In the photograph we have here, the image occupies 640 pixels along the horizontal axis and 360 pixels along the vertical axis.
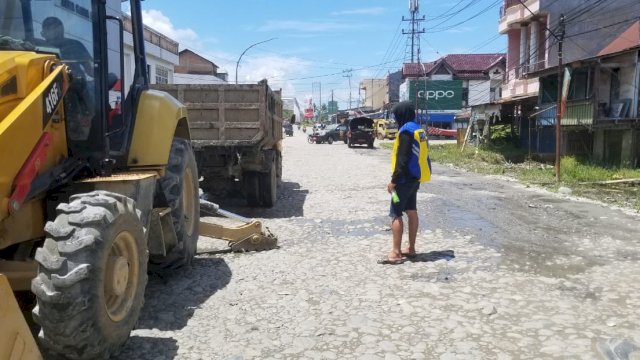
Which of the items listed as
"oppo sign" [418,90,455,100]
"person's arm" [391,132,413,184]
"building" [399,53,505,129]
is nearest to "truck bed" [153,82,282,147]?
"person's arm" [391,132,413,184]

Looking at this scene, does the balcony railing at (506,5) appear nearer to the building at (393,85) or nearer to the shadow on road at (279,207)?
the shadow on road at (279,207)

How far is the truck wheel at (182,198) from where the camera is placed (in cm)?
548

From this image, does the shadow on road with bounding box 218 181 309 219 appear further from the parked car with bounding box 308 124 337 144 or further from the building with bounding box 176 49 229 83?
the building with bounding box 176 49 229 83

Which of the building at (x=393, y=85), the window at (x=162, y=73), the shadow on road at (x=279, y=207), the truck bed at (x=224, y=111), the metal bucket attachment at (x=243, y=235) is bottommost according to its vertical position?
the shadow on road at (x=279, y=207)

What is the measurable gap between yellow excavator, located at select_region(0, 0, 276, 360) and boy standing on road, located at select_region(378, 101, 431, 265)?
2496mm

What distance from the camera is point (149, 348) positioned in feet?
13.4

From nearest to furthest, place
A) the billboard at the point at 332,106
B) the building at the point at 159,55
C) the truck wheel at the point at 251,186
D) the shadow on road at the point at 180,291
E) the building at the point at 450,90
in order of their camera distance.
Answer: the shadow on road at the point at 180,291 → the truck wheel at the point at 251,186 → the building at the point at 159,55 → the building at the point at 450,90 → the billboard at the point at 332,106

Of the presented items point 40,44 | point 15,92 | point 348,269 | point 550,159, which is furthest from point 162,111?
point 550,159

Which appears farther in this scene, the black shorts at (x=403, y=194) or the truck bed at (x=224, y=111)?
the truck bed at (x=224, y=111)

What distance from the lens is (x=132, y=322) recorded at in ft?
12.4

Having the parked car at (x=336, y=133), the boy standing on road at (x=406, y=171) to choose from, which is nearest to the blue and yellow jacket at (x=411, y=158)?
the boy standing on road at (x=406, y=171)

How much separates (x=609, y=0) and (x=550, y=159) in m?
13.1

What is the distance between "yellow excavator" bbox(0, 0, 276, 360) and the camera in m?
3.16

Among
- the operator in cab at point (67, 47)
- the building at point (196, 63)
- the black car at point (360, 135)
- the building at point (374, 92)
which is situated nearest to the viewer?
the operator in cab at point (67, 47)
